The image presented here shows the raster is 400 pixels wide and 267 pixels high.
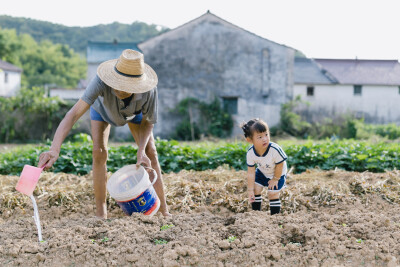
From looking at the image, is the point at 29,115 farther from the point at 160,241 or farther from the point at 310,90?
the point at 310,90

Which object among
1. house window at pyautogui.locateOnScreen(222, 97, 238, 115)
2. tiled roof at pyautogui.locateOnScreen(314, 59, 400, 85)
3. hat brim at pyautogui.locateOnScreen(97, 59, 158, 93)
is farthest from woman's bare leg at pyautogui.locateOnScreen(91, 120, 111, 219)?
tiled roof at pyautogui.locateOnScreen(314, 59, 400, 85)

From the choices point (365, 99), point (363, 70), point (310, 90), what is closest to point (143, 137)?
point (310, 90)

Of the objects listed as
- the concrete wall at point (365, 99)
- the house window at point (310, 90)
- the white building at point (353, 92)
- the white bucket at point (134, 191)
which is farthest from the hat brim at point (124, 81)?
the house window at point (310, 90)

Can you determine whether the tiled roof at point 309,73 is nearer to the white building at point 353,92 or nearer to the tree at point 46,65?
the white building at point 353,92

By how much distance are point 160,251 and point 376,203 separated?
7.89 ft

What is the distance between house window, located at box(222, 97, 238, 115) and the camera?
56.3 ft

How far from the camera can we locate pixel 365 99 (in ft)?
72.5

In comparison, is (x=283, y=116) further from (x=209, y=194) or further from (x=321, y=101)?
(x=209, y=194)

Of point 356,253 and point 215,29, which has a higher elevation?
point 215,29

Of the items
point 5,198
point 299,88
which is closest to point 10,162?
point 5,198

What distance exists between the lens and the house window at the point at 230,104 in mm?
17172

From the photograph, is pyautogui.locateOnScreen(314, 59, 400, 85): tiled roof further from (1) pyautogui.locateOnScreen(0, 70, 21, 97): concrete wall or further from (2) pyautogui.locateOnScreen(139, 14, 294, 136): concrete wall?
(1) pyautogui.locateOnScreen(0, 70, 21, 97): concrete wall

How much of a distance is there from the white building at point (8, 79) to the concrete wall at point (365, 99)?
75.2 feet

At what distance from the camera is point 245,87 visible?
1712 cm
